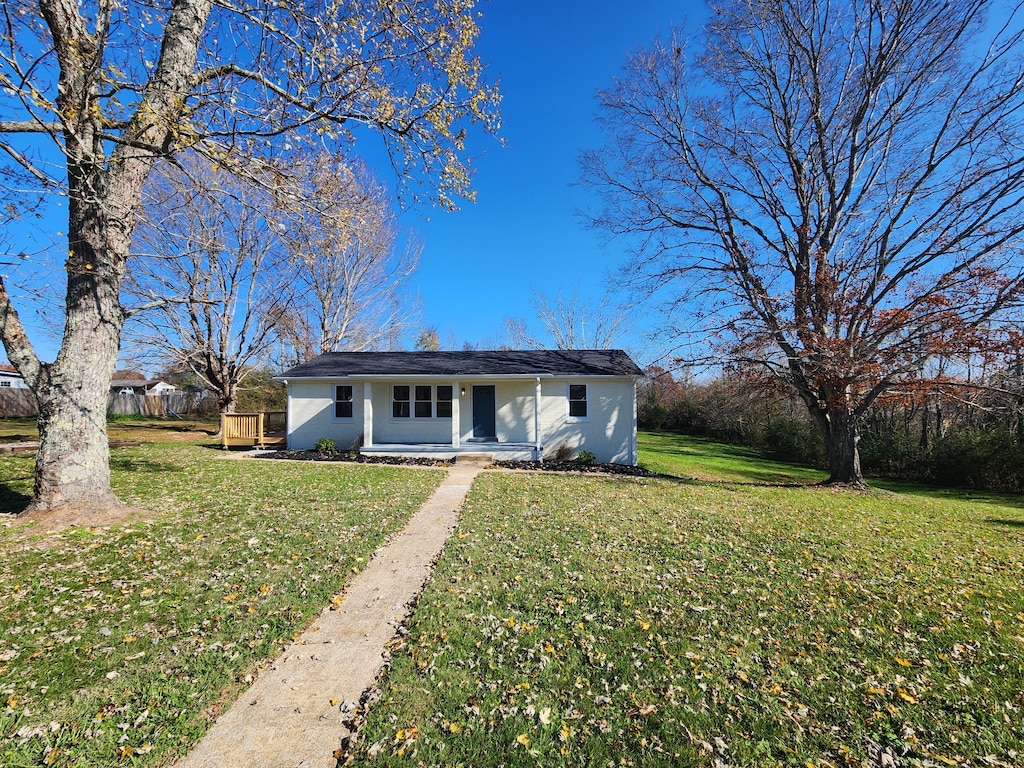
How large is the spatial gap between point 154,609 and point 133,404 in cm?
3804

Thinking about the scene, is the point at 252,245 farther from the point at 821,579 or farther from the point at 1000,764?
the point at 1000,764

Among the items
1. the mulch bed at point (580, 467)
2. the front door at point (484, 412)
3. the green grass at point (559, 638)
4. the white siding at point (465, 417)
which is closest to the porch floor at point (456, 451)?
the mulch bed at point (580, 467)

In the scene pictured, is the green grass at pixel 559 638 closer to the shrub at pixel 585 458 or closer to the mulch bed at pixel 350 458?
the mulch bed at pixel 350 458

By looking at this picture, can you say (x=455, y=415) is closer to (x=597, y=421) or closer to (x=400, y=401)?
(x=400, y=401)

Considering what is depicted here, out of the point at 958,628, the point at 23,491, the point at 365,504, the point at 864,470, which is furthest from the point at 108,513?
the point at 864,470

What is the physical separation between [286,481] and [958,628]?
10626mm

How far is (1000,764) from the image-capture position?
7.83 ft

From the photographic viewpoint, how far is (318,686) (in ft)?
9.73

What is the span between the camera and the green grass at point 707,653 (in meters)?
2.52

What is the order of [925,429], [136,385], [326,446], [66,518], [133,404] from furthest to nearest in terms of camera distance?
[136,385], [133,404], [925,429], [326,446], [66,518]

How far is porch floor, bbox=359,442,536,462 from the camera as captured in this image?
14672 mm

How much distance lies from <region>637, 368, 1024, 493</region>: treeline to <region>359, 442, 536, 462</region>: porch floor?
4.90 meters

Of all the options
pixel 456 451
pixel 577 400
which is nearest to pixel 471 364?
pixel 456 451

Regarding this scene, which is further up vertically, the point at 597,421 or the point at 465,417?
the point at 465,417
